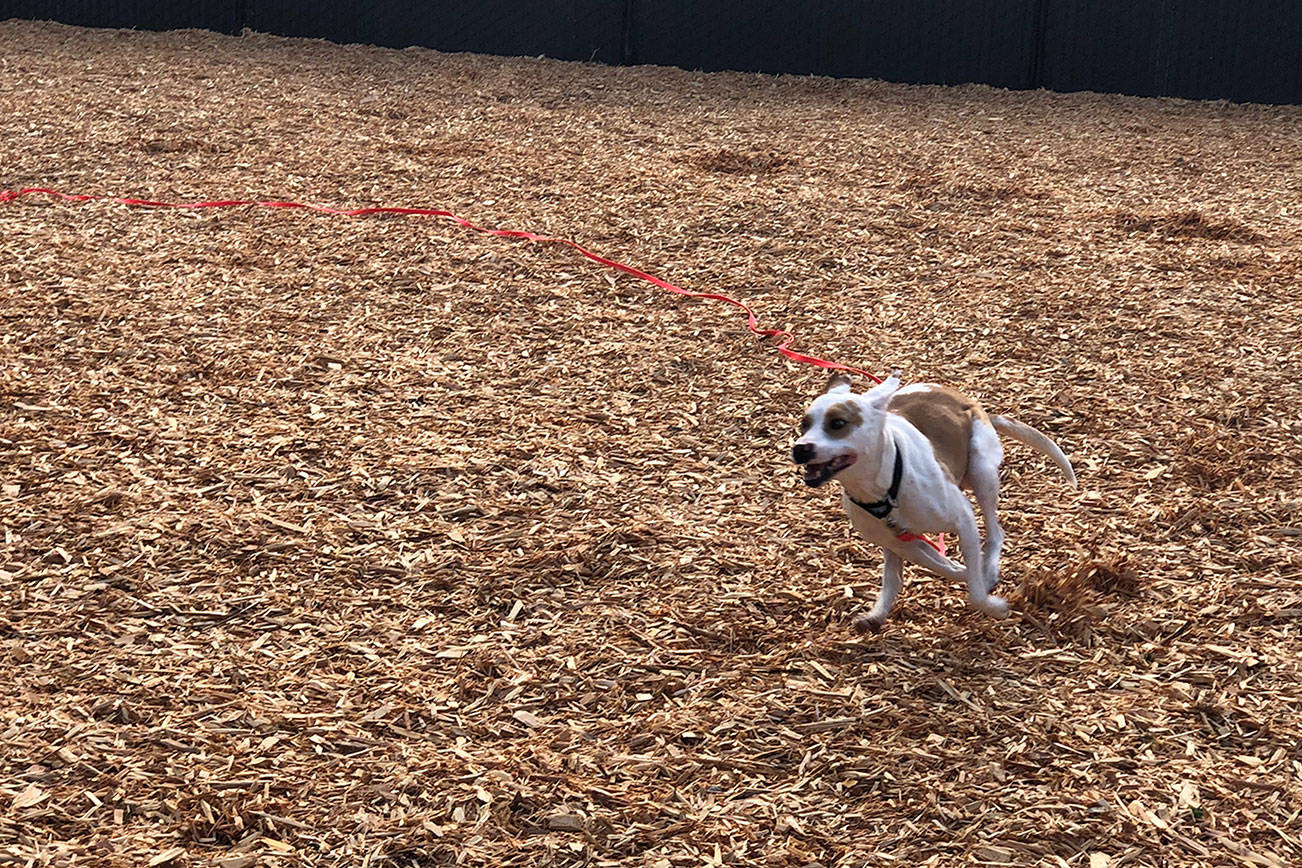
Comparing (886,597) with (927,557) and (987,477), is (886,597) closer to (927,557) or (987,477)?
(927,557)

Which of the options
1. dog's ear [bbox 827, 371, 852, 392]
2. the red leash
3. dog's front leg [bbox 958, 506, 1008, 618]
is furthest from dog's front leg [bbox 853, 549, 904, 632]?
the red leash

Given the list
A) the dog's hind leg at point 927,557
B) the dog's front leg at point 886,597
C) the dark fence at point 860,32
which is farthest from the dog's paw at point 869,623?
the dark fence at point 860,32

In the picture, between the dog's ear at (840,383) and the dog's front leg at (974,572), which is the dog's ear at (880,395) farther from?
the dog's front leg at (974,572)

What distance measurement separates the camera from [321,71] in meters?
10.9

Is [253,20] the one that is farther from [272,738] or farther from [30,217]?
[272,738]

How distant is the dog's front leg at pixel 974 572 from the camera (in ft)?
10.7

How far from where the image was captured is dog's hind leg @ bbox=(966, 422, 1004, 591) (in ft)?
11.4

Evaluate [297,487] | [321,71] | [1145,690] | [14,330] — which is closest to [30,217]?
[14,330]

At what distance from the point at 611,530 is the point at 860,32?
898 cm

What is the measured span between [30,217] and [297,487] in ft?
11.7

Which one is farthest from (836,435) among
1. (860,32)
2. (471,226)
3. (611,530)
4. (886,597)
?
(860,32)

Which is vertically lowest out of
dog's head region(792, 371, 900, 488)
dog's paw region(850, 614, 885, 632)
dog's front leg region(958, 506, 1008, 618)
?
dog's paw region(850, 614, 885, 632)

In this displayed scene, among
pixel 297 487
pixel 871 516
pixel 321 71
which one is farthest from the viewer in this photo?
pixel 321 71

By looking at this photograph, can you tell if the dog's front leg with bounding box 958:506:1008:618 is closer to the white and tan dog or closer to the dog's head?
the white and tan dog
